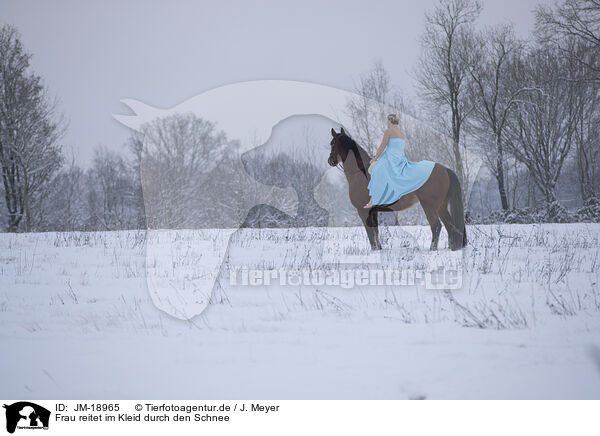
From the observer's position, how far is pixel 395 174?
17.4 feet

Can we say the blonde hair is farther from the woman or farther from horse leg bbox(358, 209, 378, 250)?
horse leg bbox(358, 209, 378, 250)

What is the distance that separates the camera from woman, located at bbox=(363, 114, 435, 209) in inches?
208

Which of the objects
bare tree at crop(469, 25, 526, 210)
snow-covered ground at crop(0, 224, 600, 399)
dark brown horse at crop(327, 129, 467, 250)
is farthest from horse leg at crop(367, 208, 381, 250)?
bare tree at crop(469, 25, 526, 210)

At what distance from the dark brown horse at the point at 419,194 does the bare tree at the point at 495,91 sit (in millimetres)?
11222

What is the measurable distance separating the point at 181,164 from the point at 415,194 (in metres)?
3.31

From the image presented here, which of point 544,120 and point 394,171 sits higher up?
point 544,120

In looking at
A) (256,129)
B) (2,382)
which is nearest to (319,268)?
(256,129)

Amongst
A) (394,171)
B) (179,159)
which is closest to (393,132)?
(394,171)

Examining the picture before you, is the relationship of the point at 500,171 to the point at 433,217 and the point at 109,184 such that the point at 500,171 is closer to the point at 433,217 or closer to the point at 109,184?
the point at 433,217

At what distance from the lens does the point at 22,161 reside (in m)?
14.4

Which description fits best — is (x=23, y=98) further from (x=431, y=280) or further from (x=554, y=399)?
(x=554, y=399)

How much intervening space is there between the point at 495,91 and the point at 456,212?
41.5 ft

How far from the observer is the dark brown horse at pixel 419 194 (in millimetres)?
5492
